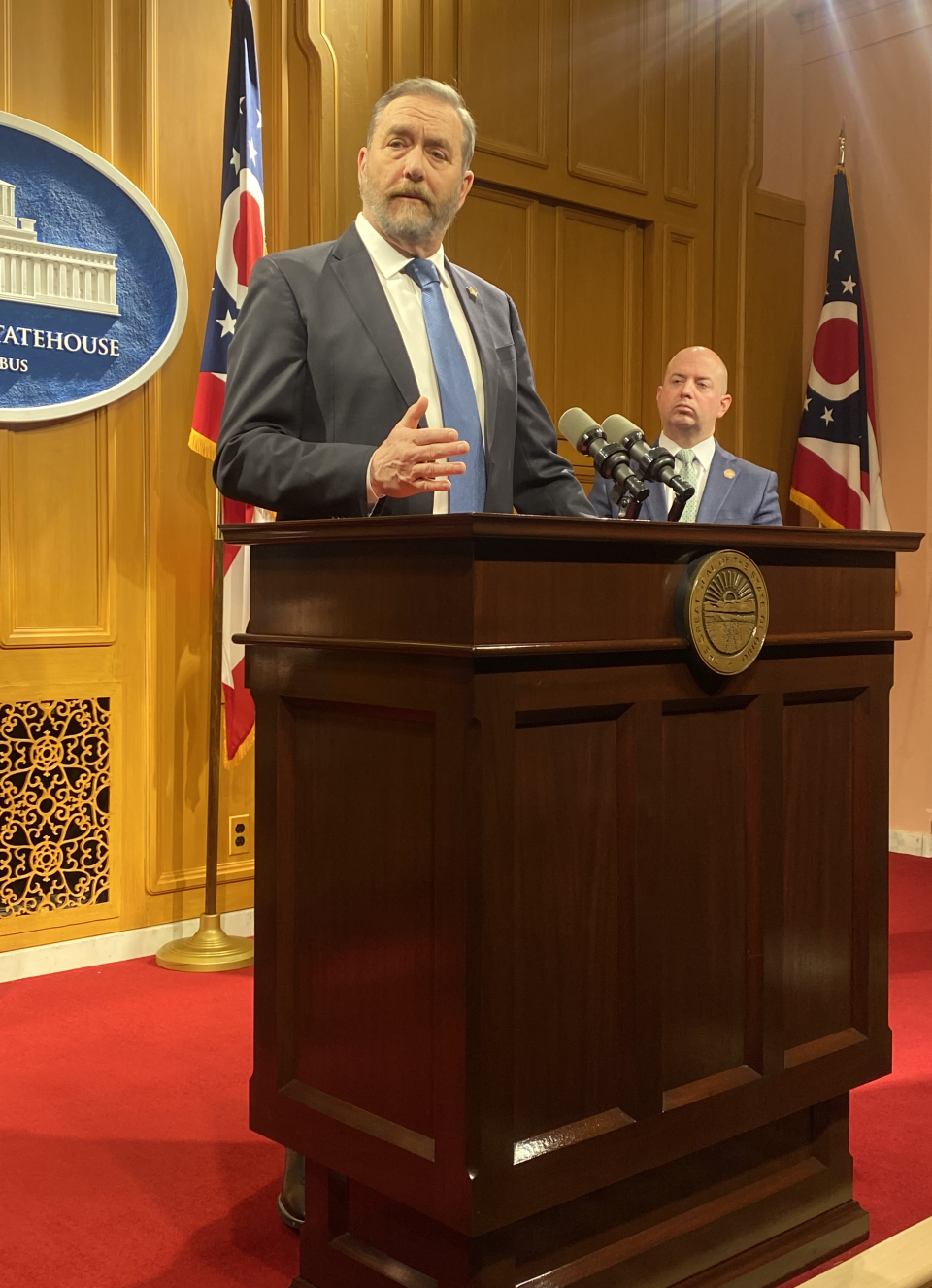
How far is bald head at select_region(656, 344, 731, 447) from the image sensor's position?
4.00 metres

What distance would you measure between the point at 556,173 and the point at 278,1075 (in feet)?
13.4

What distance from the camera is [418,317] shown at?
6.72ft

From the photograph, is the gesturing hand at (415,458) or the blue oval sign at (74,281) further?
the blue oval sign at (74,281)

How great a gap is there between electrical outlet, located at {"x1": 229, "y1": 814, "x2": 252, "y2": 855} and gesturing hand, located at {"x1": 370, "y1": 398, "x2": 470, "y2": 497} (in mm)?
2695

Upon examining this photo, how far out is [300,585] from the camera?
1.73m

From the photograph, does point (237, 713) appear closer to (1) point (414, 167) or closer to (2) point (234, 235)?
(2) point (234, 235)

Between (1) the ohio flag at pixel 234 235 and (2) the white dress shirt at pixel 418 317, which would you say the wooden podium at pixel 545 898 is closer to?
(2) the white dress shirt at pixel 418 317

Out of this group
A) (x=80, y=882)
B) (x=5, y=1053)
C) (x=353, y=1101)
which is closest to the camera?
(x=353, y=1101)

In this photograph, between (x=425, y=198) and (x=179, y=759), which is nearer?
(x=425, y=198)

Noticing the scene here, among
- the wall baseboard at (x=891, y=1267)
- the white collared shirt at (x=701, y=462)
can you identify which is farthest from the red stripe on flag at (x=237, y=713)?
the wall baseboard at (x=891, y=1267)

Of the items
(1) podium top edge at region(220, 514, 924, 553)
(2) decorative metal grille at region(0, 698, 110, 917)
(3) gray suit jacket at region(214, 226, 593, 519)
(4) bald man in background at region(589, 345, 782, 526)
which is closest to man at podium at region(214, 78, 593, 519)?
(3) gray suit jacket at region(214, 226, 593, 519)

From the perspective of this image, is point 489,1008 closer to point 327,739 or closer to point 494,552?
point 327,739

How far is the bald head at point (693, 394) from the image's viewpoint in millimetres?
4004

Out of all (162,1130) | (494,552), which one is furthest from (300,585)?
(162,1130)
